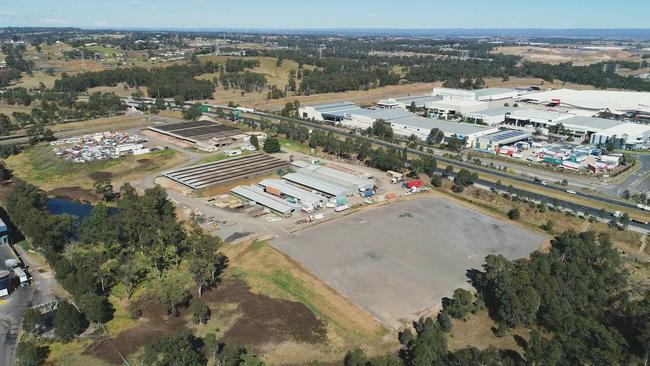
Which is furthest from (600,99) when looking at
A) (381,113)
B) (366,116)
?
(366,116)

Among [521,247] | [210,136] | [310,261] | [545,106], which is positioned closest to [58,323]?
[310,261]

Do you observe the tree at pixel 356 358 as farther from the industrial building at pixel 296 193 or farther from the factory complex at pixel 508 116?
the factory complex at pixel 508 116

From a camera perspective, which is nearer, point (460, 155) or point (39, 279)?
point (39, 279)

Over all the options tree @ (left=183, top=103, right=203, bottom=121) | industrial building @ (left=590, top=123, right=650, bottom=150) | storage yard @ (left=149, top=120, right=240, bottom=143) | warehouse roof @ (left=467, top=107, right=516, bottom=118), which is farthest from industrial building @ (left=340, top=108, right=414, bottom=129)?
industrial building @ (left=590, top=123, right=650, bottom=150)

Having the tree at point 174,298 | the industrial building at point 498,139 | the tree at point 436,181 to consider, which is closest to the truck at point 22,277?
the tree at point 174,298

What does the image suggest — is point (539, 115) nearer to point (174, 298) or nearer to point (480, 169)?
point (480, 169)

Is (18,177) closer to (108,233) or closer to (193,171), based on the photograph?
(193,171)
